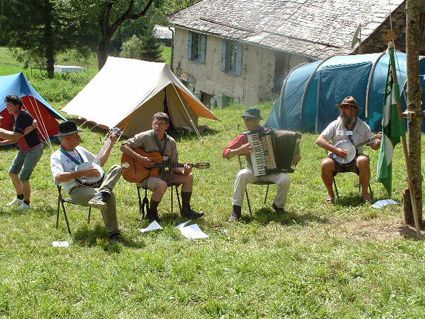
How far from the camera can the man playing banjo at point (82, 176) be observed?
741cm

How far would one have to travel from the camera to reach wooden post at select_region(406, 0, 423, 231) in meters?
6.77

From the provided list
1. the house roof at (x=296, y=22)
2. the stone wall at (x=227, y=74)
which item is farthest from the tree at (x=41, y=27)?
the house roof at (x=296, y=22)

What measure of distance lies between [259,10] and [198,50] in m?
4.04

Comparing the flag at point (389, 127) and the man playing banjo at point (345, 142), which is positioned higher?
the flag at point (389, 127)

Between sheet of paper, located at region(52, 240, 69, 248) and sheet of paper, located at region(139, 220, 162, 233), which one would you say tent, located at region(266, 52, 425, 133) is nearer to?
sheet of paper, located at region(139, 220, 162, 233)

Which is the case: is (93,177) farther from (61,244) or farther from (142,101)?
(142,101)

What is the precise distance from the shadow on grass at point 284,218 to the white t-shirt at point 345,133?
1170 millimetres

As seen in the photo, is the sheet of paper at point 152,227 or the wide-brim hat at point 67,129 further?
the sheet of paper at point 152,227

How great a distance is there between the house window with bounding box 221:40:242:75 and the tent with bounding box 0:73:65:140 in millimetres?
10893

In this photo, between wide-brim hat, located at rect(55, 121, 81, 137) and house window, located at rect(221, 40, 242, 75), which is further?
house window, located at rect(221, 40, 242, 75)

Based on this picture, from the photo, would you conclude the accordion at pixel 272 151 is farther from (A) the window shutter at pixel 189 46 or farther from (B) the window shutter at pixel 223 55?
(A) the window shutter at pixel 189 46

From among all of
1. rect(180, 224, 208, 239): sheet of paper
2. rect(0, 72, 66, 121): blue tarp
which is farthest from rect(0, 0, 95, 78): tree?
rect(180, 224, 208, 239): sheet of paper

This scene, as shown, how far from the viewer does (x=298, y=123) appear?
15.9 metres

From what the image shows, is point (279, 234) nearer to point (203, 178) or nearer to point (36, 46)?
point (203, 178)
